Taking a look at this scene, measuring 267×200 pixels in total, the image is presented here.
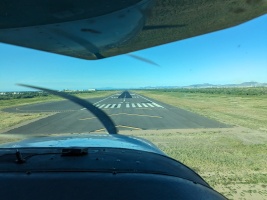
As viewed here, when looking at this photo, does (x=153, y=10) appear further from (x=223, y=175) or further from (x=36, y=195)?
(x=223, y=175)

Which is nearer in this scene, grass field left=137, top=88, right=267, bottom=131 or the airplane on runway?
the airplane on runway

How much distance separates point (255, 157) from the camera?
25.5 feet

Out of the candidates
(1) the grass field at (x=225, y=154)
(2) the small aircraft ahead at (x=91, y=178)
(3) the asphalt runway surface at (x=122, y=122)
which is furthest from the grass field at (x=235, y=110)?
(2) the small aircraft ahead at (x=91, y=178)

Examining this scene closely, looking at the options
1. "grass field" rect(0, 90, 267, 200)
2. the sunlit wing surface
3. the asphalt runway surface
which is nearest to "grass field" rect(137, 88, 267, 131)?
the asphalt runway surface

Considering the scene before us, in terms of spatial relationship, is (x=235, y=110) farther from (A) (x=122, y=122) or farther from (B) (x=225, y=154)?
(B) (x=225, y=154)

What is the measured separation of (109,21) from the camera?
171 centimetres

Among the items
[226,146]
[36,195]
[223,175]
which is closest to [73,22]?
[36,195]

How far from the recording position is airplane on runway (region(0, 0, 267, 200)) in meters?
1.31

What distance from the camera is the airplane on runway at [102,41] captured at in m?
1.31

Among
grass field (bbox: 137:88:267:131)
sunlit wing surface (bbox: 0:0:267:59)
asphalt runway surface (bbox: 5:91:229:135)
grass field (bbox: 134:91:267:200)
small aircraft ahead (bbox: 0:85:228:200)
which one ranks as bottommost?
grass field (bbox: 137:88:267:131)

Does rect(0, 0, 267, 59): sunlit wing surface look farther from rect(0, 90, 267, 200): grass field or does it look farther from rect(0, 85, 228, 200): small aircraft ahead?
rect(0, 90, 267, 200): grass field

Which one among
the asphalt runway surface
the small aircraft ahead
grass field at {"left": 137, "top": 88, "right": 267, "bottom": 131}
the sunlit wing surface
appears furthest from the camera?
grass field at {"left": 137, "top": 88, "right": 267, "bottom": 131}

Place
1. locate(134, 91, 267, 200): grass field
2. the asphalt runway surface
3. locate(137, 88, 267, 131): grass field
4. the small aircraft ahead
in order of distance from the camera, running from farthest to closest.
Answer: locate(137, 88, 267, 131): grass field
the asphalt runway surface
locate(134, 91, 267, 200): grass field
the small aircraft ahead

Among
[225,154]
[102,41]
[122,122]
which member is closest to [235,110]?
[122,122]
